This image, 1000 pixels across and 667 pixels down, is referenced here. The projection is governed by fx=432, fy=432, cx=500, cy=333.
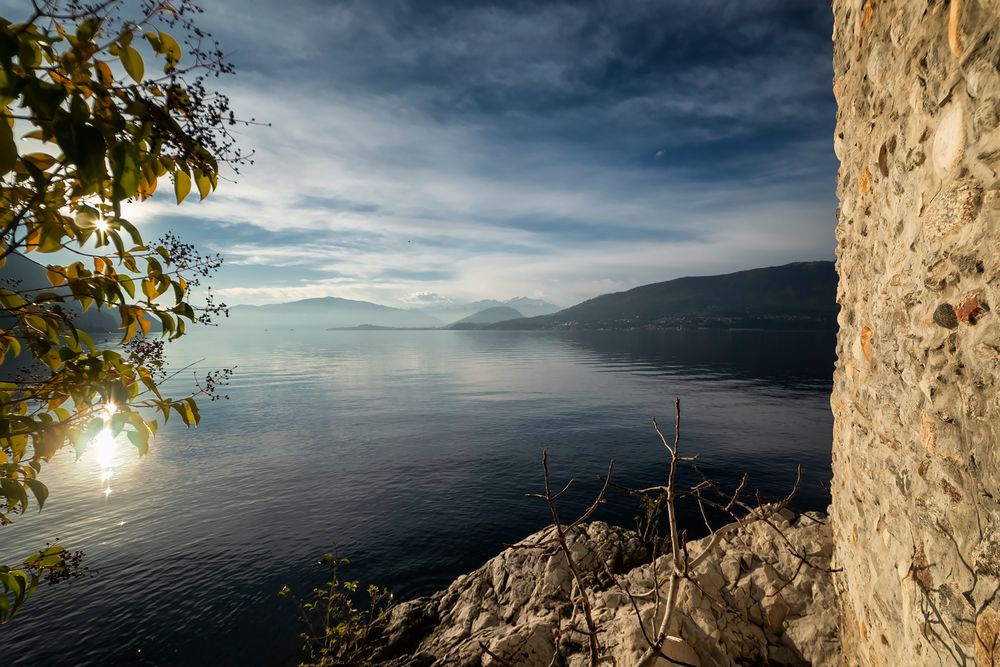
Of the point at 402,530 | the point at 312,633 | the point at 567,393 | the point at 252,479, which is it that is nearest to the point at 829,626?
the point at 312,633

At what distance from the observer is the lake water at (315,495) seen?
14703mm

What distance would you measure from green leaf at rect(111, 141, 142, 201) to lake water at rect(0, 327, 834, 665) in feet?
28.2

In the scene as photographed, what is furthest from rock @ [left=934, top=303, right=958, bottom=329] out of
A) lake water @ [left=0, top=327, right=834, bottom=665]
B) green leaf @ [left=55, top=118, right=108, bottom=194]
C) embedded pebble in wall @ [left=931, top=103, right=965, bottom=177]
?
green leaf @ [left=55, top=118, right=108, bottom=194]

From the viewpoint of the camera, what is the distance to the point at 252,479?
1120 inches

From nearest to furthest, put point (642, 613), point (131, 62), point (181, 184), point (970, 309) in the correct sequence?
point (131, 62)
point (181, 184)
point (970, 309)
point (642, 613)

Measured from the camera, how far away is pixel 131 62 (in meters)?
2.06

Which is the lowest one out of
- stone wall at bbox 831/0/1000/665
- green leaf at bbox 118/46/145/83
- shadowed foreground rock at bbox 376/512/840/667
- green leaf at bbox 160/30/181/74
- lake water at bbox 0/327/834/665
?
lake water at bbox 0/327/834/665

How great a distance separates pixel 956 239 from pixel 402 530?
71.9ft

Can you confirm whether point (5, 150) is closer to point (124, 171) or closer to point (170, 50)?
point (124, 171)

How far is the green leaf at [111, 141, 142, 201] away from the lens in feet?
4.91

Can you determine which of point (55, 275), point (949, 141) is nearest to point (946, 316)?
point (949, 141)

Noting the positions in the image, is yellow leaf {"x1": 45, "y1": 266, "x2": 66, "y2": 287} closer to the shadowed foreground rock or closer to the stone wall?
the shadowed foreground rock

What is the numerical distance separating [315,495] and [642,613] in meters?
23.3

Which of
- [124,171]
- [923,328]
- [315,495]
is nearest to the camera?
[124,171]
